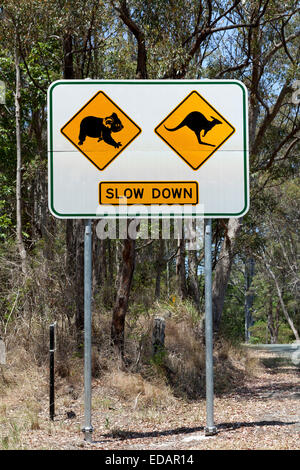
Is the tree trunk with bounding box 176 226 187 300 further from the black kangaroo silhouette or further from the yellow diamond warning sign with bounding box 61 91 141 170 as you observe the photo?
the black kangaroo silhouette

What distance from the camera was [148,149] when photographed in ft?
24.2

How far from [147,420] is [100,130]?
4522mm

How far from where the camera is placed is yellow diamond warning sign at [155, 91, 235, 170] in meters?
7.27

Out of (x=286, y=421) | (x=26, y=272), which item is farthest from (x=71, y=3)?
(x=286, y=421)

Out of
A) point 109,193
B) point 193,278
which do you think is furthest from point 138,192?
point 193,278

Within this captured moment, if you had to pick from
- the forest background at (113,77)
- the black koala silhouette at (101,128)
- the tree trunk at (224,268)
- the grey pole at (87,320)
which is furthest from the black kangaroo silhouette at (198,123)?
the tree trunk at (224,268)

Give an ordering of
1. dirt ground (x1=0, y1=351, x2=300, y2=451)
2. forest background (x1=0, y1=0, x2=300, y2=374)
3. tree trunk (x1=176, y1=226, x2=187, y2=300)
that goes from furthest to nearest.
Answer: tree trunk (x1=176, y1=226, x2=187, y2=300)
forest background (x1=0, y1=0, x2=300, y2=374)
dirt ground (x1=0, y1=351, x2=300, y2=451)

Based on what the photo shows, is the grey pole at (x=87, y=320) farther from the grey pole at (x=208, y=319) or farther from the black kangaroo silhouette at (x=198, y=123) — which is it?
the black kangaroo silhouette at (x=198, y=123)

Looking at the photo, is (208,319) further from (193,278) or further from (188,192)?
(193,278)

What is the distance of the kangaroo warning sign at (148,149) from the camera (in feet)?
23.9

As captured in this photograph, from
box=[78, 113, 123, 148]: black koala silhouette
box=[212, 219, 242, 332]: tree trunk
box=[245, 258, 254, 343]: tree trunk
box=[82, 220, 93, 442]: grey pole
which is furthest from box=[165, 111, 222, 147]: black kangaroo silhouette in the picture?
box=[245, 258, 254, 343]: tree trunk

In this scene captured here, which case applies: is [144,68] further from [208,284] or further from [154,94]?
[208,284]

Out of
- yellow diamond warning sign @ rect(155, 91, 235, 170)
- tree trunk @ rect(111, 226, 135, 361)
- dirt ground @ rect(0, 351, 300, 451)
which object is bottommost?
dirt ground @ rect(0, 351, 300, 451)

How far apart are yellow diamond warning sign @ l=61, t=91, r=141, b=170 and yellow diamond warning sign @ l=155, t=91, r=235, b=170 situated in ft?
1.28
